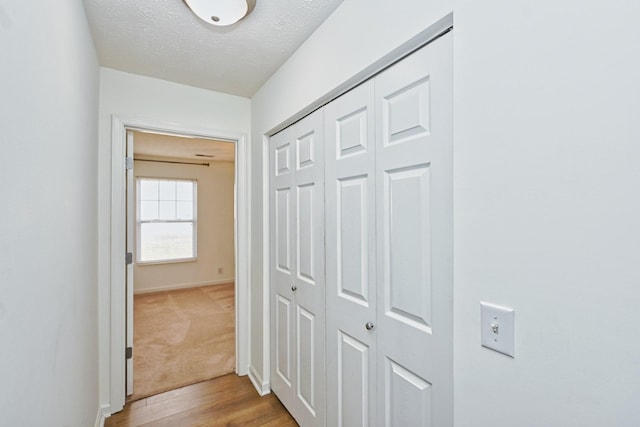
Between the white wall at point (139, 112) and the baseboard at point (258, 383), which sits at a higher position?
the white wall at point (139, 112)

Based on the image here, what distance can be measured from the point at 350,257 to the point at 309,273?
1.42 ft

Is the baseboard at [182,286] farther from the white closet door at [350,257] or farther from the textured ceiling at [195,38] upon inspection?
the white closet door at [350,257]

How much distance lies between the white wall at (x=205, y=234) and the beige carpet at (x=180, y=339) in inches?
12.8

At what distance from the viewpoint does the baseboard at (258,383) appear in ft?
7.23

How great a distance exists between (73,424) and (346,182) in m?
1.53

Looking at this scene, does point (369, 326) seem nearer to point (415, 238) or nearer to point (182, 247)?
point (415, 238)

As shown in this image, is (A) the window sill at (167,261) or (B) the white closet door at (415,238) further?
(A) the window sill at (167,261)

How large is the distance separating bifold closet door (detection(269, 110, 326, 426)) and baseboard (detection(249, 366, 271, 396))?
0.30ft

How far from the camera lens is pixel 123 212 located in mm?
2070

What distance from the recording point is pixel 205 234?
216 inches

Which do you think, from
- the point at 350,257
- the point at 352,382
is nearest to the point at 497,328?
the point at 350,257

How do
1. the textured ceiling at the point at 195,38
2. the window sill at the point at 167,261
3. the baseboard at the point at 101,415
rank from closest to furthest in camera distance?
the textured ceiling at the point at 195,38
the baseboard at the point at 101,415
the window sill at the point at 167,261

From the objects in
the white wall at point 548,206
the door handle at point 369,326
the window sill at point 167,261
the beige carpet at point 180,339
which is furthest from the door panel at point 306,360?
the window sill at point 167,261

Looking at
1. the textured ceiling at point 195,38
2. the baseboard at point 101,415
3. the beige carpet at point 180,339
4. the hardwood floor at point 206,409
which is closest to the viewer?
the textured ceiling at point 195,38
